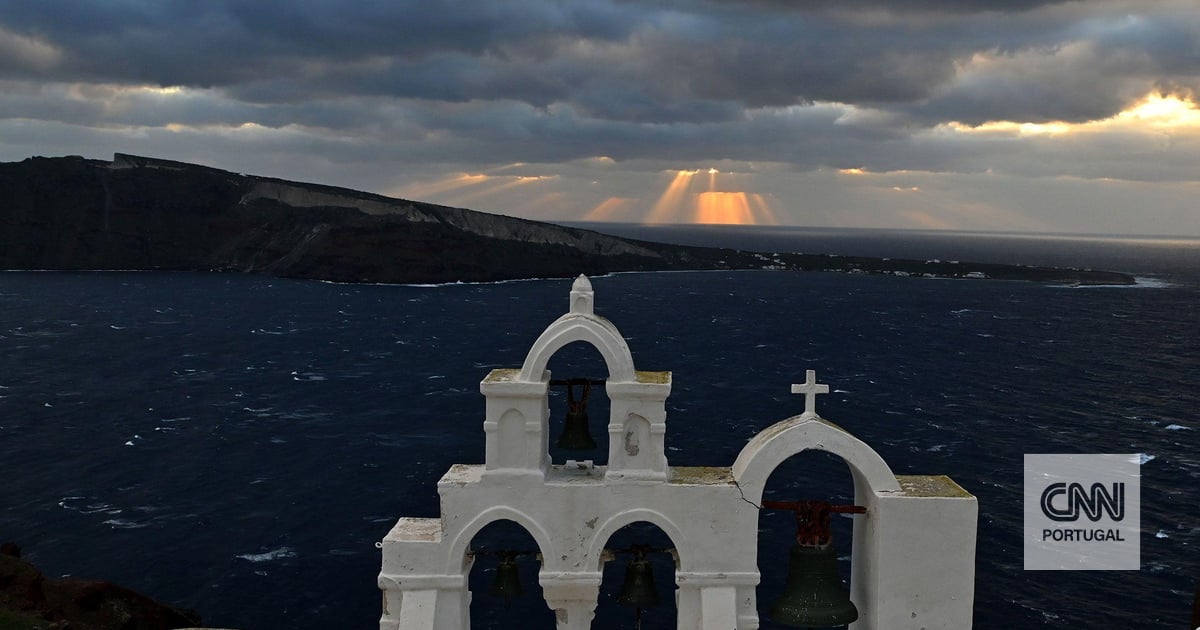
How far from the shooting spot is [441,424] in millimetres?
65188

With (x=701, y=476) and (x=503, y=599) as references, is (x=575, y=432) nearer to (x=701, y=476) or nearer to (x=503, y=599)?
(x=701, y=476)

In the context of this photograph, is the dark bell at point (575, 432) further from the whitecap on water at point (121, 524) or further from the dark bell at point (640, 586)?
the whitecap on water at point (121, 524)

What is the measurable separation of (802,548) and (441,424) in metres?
55.7

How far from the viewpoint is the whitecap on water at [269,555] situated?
39625 millimetres

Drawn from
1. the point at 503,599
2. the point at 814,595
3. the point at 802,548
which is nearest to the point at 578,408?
the point at 802,548

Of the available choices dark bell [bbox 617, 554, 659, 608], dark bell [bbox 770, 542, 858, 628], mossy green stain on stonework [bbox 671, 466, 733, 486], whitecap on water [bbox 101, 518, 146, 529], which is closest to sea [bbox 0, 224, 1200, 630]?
whitecap on water [bbox 101, 518, 146, 529]

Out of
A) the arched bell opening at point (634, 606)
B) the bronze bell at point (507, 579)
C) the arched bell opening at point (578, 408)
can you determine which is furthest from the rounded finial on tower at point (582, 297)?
the arched bell opening at point (634, 606)

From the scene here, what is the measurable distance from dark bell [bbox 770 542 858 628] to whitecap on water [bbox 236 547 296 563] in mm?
34091

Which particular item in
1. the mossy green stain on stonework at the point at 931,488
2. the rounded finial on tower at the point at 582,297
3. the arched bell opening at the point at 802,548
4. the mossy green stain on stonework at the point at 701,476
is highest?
the rounded finial on tower at the point at 582,297

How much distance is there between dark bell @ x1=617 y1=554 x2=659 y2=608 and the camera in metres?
13.9

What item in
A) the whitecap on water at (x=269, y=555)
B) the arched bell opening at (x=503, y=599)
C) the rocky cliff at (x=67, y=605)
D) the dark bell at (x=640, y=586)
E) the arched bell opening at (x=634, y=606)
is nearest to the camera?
the dark bell at (x=640, y=586)

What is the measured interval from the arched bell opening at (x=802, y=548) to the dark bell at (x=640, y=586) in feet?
6.93

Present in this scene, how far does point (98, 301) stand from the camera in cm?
13975

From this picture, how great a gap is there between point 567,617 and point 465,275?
17517 cm
